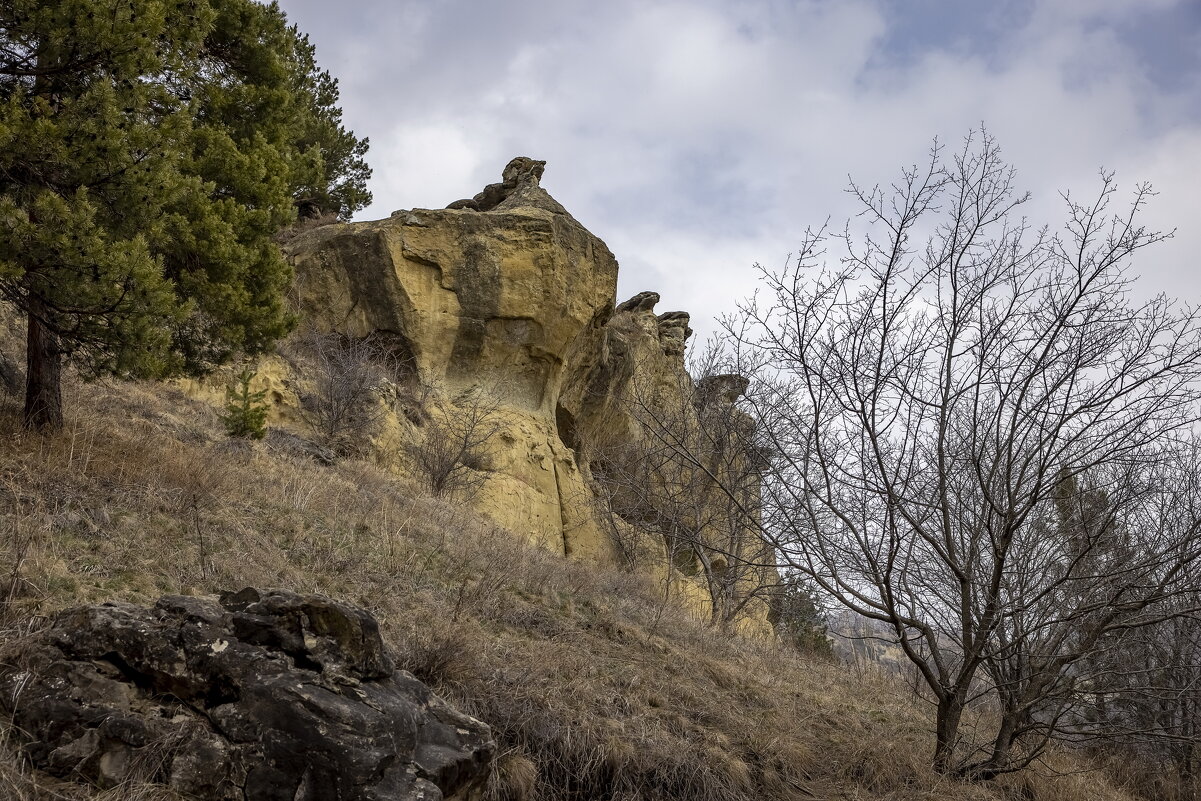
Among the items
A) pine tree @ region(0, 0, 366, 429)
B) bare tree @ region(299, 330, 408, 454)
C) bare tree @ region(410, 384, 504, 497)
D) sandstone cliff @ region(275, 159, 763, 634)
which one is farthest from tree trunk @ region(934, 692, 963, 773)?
sandstone cliff @ region(275, 159, 763, 634)

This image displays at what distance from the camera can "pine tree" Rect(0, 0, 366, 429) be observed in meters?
6.75

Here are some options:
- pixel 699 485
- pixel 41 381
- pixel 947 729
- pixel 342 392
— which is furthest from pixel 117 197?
pixel 699 485

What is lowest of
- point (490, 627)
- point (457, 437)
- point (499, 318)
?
point (490, 627)

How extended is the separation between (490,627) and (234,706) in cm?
336

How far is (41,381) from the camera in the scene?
8.02 metres

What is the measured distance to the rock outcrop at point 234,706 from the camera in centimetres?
371

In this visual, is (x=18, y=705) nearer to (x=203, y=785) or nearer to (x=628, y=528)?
(x=203, y=785)

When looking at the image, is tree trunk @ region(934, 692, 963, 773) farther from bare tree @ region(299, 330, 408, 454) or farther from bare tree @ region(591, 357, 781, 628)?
bare tree @ region(299, 330, 408, 454)

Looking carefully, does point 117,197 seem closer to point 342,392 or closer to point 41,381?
point 41,381

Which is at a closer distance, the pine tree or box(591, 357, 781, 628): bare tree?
the pine tree

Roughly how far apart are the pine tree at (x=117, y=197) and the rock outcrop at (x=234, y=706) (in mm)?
3490

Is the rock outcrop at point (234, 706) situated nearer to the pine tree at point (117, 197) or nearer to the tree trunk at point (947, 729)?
the pine tree at point (117, 197)

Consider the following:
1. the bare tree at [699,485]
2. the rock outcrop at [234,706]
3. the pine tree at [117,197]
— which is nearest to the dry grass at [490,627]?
the rock outcrop at [234,706]

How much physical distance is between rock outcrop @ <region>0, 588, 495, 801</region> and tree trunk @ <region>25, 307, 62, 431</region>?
4431mm
